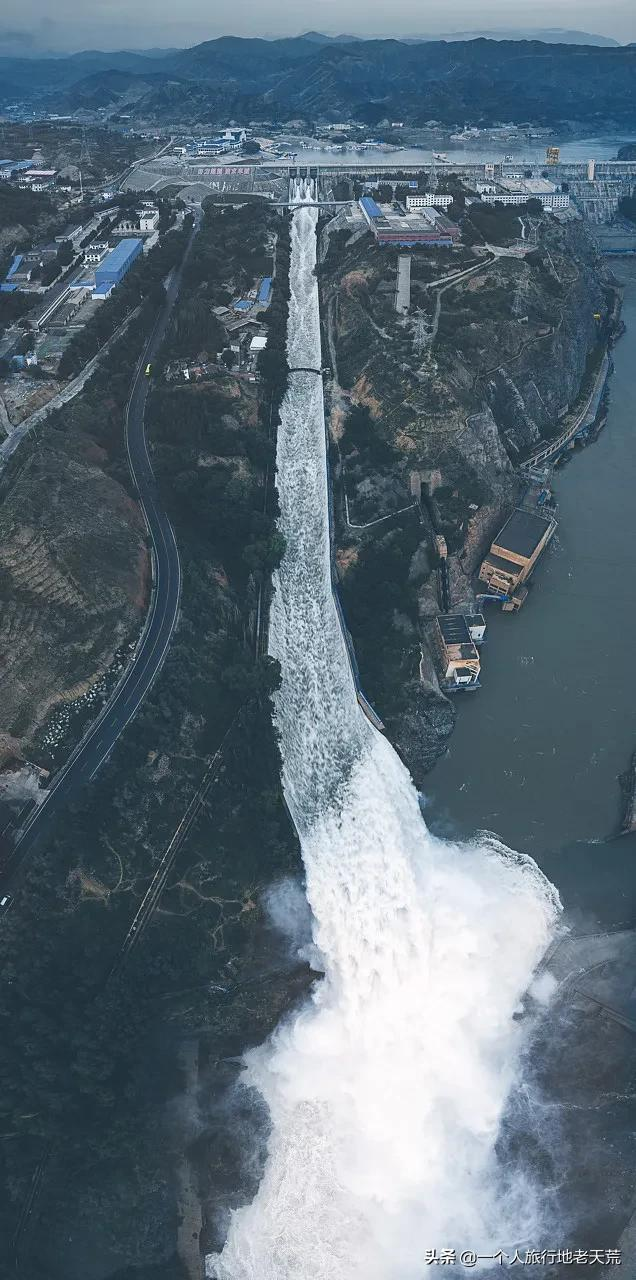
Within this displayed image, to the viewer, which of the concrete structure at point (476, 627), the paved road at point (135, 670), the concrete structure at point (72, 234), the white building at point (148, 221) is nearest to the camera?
the paved road at point (135, 670)

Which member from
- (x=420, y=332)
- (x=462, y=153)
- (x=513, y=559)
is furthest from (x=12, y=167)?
(x=513, y=559)

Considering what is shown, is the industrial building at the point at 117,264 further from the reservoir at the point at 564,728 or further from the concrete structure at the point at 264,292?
the reservoir at the point at 564,728

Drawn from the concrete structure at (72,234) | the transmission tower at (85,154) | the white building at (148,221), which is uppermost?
the transmission tower at (85,154)

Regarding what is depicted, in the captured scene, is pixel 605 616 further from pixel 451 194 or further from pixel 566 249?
pixel 451 194

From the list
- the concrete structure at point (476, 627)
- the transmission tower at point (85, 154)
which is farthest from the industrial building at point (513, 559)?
Result: the transmission tower at point (85, 154)

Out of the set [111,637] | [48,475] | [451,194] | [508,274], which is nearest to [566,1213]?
[111,637]

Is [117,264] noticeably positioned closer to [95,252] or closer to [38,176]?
[95,252]
